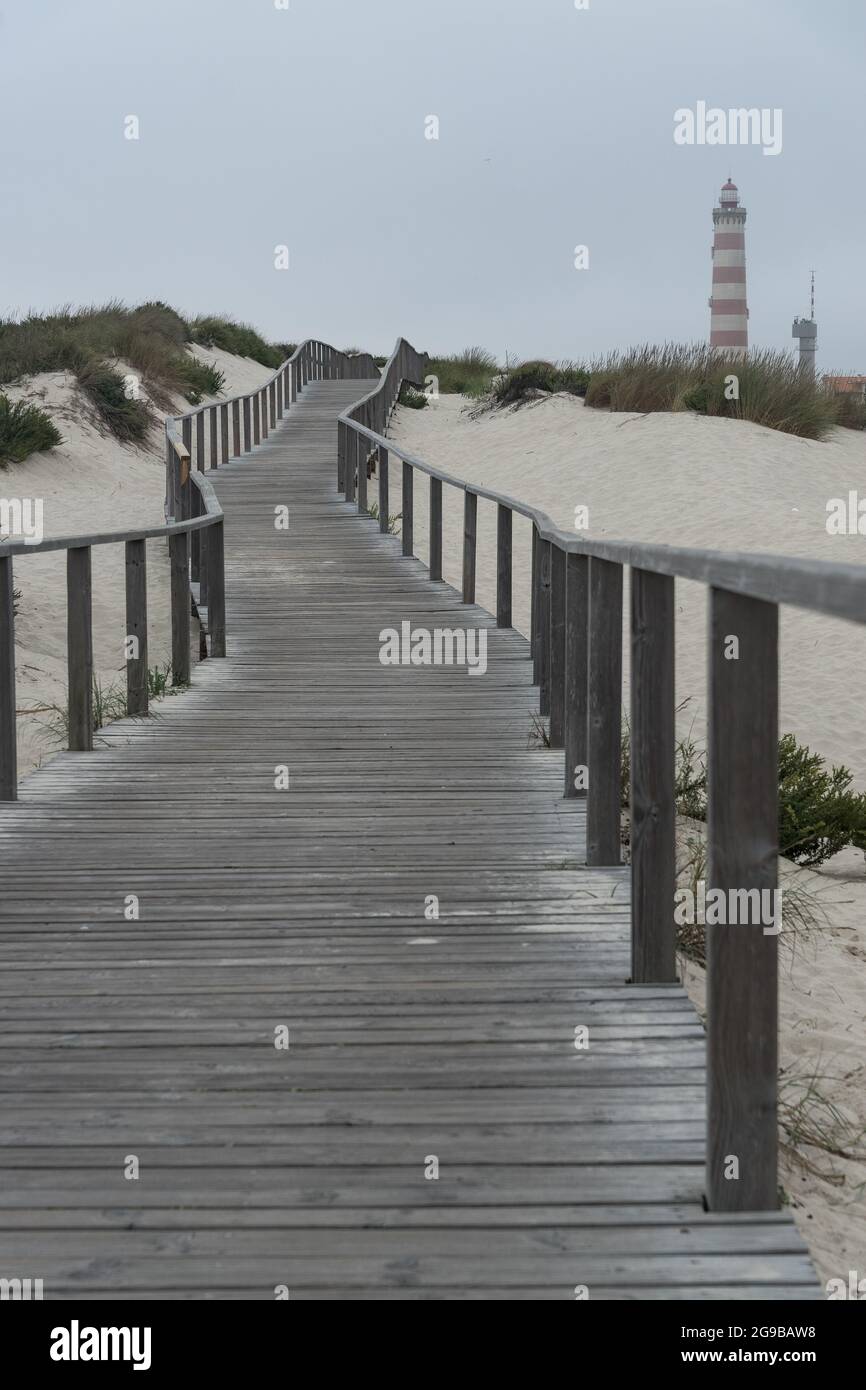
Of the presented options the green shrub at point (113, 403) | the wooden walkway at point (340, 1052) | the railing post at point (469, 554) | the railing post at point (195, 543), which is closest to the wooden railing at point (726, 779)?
the wooden walkway at point (340, 1052)

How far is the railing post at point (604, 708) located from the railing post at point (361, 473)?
12.8 metres

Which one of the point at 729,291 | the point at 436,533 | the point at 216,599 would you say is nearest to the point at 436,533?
the point at 436,533

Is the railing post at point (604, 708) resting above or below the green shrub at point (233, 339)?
below

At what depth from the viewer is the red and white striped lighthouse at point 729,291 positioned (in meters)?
63.9

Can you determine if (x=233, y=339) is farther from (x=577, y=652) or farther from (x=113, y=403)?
(x=577, y=652)

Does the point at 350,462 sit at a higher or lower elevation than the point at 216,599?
higher

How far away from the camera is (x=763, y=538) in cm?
1816

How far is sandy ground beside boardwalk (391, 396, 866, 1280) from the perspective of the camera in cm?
421

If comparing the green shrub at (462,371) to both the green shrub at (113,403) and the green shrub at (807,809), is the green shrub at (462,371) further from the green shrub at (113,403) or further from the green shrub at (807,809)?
the green shrub at (807,809)

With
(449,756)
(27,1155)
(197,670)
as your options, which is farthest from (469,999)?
(197,670)

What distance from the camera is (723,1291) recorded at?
251 centimetres

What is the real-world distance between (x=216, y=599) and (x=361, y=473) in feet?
24.7

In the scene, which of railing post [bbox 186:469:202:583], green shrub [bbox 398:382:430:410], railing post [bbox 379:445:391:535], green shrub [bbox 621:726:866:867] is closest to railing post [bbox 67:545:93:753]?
green shrub [bbox 621:726:866:867]

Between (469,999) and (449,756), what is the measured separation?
329 cm
